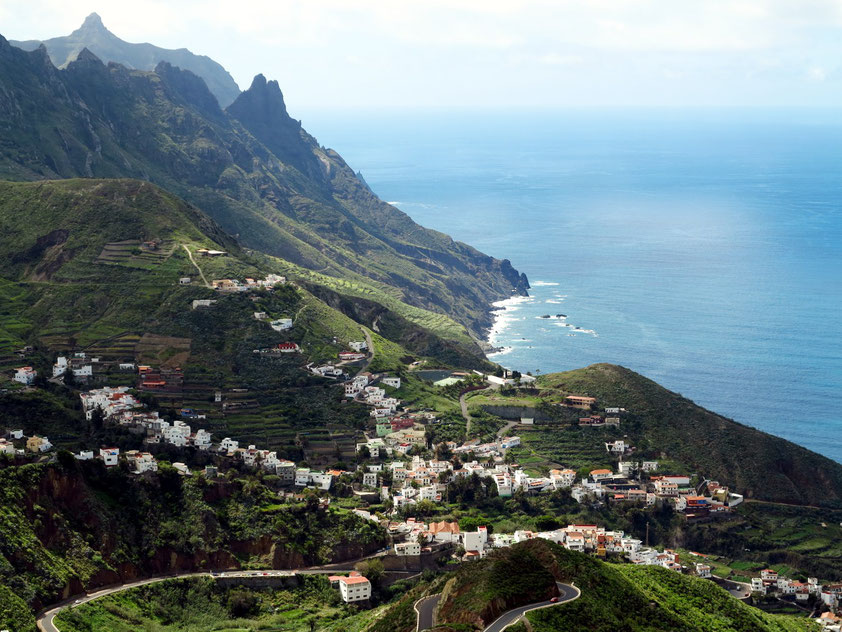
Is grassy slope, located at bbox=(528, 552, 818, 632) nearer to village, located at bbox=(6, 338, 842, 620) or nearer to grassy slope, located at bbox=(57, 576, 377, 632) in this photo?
village, located at bbox=(6, 338, 842, 620)

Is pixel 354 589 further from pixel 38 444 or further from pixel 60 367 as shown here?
pixel 60 367

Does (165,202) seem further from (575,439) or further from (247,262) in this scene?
(575,439)

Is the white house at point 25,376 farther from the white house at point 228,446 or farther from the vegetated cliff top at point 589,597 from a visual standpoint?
the vegetated cliff top at point 589,597

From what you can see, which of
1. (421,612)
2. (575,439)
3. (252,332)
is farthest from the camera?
(252,332)

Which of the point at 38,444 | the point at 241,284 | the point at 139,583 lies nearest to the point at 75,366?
the point at 38,444

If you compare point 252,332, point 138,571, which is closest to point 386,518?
point 138,571

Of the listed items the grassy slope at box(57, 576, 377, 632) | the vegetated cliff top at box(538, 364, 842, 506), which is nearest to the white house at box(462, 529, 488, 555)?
the grassy slope at box(57, 576, 377, 632)
